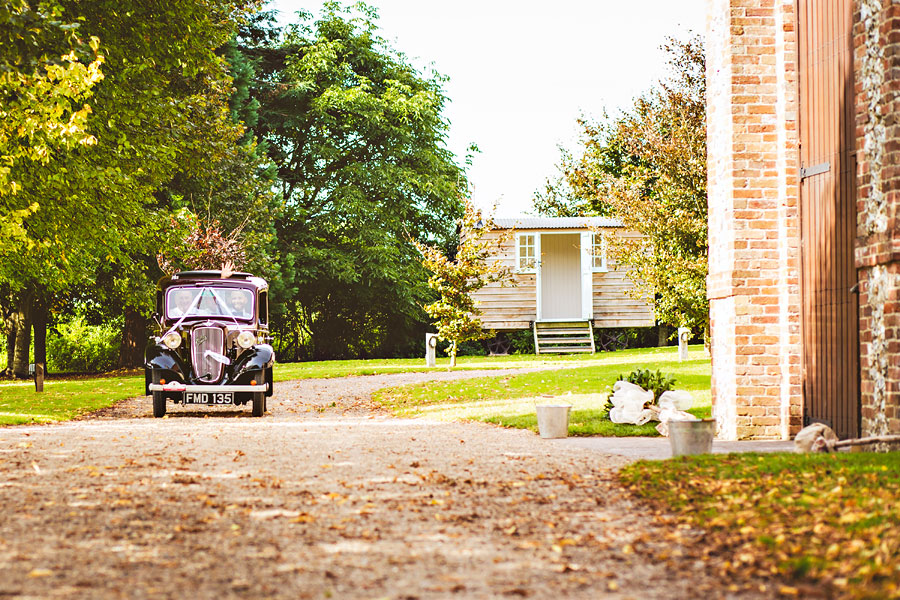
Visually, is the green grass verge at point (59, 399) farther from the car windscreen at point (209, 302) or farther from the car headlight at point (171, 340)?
the car windscreen at point (209, 302)

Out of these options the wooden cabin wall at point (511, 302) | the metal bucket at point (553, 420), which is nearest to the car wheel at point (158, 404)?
the metal bucket at point (553, 420)

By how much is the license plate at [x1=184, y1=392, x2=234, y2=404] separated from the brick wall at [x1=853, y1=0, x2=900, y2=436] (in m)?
8.51

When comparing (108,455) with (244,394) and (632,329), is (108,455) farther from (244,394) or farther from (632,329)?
(632,329)

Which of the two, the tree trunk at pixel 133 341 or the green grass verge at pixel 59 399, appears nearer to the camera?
the green grass verge at pixel 59 399

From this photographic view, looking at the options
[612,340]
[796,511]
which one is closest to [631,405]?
[796,511]

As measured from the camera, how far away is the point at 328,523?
19.0ft

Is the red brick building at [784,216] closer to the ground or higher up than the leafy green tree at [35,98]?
closer to the ground

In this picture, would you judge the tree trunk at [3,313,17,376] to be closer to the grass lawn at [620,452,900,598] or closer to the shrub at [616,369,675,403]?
the shrub at [616,369,675,403]

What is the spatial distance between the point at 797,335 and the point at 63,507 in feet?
24.2

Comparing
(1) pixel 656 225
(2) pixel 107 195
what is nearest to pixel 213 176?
(2) pixel 107 195

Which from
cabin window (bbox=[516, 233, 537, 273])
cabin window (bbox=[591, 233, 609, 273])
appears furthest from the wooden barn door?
cabin window (bbox=[516, 233, 537, 273])

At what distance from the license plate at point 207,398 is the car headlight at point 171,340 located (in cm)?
76

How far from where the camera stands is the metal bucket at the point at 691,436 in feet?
27.9

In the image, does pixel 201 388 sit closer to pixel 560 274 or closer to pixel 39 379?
pixel 39 379
